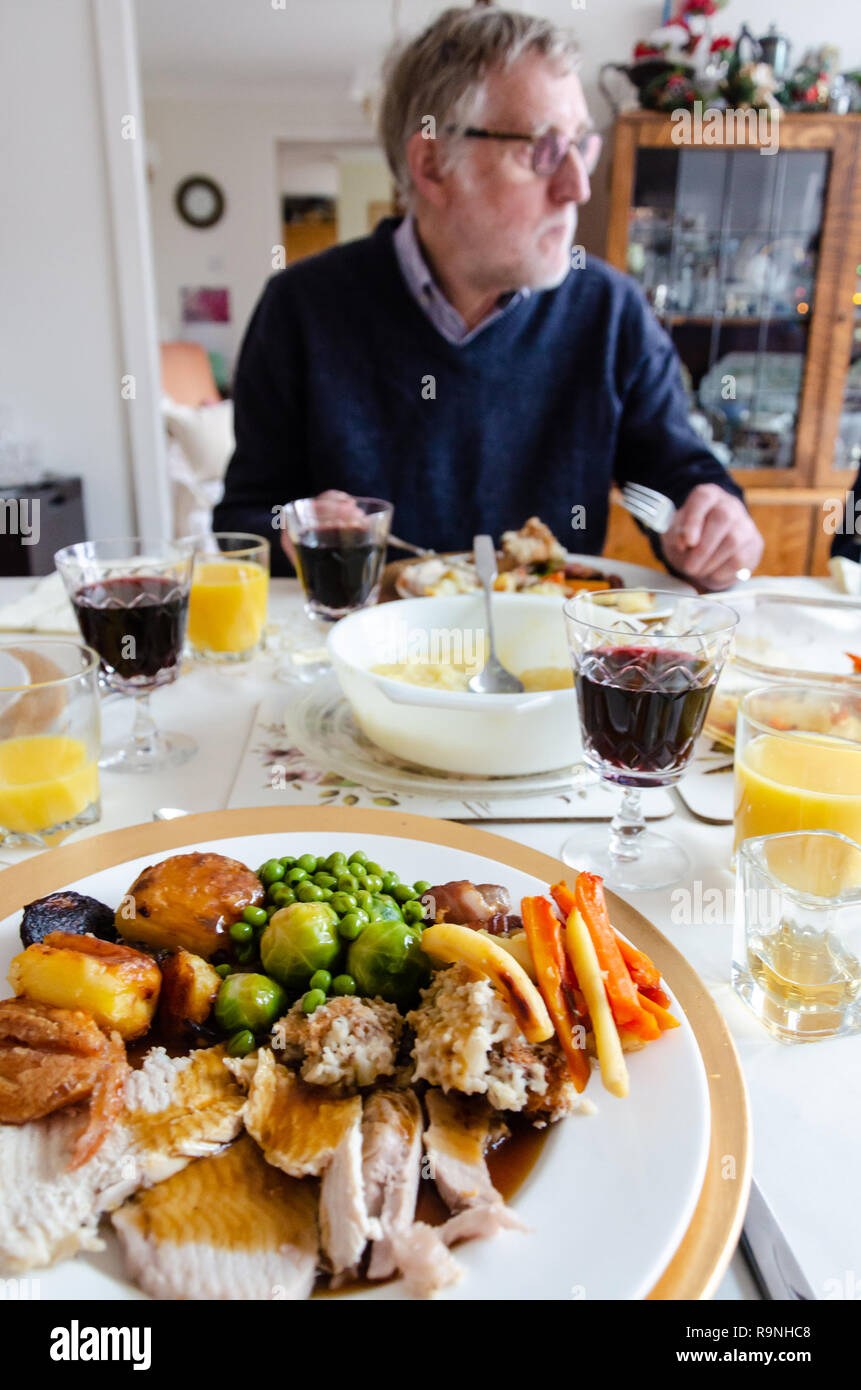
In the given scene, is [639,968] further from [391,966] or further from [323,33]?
[323,33]

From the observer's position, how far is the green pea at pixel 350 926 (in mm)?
818

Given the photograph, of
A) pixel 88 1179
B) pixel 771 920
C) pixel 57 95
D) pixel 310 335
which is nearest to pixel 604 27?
pixel 57 95

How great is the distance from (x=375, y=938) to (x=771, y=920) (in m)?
0.35

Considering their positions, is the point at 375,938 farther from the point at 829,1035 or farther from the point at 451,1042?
the point at 829,1035

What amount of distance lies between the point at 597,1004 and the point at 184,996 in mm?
333

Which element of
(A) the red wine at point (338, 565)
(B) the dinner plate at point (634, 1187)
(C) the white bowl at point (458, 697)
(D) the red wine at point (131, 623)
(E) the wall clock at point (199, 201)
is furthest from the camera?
(E) the wall clock at point (199, 201)

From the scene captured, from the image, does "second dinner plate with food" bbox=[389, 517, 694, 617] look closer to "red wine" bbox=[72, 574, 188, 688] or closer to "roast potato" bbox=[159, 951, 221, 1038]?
"red wine" bbox=[72, 574, 188, 688]

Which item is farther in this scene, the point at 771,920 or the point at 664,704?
the point at 664,704

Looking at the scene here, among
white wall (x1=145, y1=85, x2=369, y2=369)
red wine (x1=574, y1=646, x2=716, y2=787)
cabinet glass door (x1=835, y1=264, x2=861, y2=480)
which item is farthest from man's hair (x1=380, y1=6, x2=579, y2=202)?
white wall (x1=145, y1=85, x2=369, y2=369)

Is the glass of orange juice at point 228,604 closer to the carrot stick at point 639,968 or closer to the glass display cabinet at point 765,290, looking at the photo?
the carrot stick at point 639,968

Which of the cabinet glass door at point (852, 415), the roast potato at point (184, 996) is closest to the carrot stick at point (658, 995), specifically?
the roast potato at point (184, 996)

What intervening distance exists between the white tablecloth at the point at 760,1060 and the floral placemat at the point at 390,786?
30 mm
